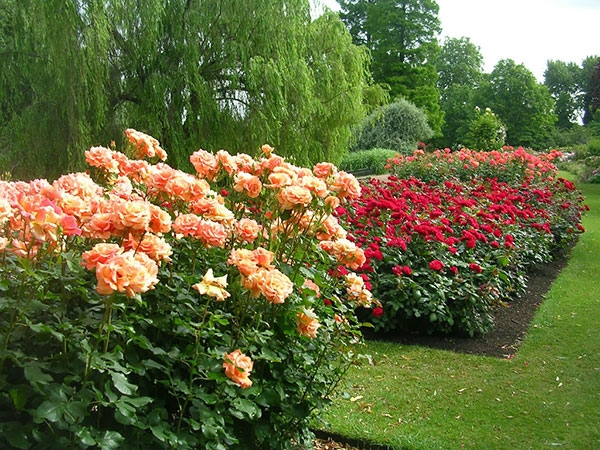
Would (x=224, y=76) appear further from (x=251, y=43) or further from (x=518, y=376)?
(x=518, y=376)

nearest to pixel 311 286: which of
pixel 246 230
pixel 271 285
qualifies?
pixel 246 230

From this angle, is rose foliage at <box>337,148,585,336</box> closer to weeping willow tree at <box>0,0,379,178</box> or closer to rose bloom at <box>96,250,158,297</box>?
rose bloom at <box>96,250,158,297</box>

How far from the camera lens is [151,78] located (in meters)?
9.01

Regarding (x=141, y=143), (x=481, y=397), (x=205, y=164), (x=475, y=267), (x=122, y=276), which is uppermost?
(x=141, y=143)

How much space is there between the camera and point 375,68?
30.5 meters

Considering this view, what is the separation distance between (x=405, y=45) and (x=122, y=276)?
31244 mm

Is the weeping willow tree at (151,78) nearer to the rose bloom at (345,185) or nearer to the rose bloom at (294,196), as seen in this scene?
the rose bloom at (345,185)

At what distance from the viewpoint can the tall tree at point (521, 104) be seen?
35.5 m

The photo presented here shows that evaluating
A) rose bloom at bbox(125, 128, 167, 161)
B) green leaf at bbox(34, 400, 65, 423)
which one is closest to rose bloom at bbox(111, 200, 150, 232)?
green leaf at bbox(34, 400, 65, 423)

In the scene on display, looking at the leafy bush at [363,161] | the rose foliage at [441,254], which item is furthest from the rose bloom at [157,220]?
the leafy bush at [363,161]

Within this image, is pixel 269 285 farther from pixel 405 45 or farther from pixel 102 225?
pixel 405 45

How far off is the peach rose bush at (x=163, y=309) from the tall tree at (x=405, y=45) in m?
28.2

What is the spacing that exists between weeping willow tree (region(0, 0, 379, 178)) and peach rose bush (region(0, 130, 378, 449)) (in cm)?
668

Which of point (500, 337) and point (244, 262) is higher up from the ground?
point (244, 262)
